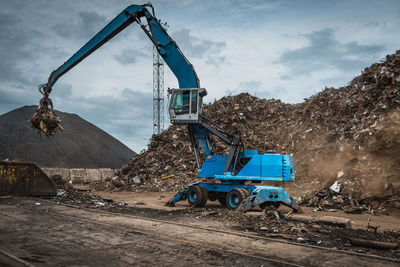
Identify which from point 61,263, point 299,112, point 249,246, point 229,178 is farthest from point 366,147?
point 61,263

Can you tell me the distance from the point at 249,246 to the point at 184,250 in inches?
45.8

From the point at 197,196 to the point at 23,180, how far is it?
668 cm

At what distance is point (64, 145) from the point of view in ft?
114

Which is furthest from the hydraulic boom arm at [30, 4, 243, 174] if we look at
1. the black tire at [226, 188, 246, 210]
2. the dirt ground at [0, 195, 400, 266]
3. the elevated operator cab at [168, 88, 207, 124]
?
the dirt ground at [0, 195, 400, 266]

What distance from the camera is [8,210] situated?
9.12 metres

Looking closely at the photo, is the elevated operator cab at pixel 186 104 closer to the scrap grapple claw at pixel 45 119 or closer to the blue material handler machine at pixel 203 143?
the blue material handler machine at pixel 203 143

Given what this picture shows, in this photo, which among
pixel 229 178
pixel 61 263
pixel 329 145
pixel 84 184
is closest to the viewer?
pixel 61 263

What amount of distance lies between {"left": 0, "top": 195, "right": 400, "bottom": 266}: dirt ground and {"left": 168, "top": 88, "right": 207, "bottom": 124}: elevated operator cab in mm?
3911

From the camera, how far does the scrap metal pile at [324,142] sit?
12.1 m

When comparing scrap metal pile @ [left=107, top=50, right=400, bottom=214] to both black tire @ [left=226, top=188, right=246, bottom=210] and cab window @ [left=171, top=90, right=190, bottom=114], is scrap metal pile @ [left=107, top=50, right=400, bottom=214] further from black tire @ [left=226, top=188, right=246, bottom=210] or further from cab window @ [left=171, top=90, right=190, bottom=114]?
cab window @ [left=171, top=90, right=190, bottom=114]

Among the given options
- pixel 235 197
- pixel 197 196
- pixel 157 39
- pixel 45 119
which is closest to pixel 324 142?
pixel 235 197

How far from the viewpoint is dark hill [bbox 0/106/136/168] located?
3103 cm

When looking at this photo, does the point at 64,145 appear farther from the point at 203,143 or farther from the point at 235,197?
the point at 235,197

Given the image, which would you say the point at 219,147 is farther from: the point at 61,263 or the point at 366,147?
the point at 61,263
